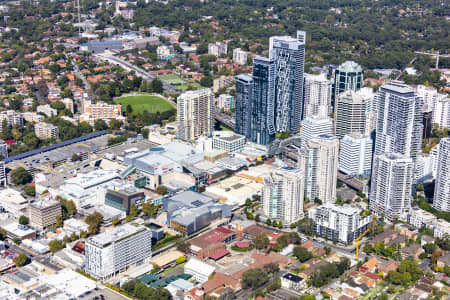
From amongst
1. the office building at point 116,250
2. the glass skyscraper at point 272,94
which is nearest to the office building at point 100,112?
the glass skyscraper at point 272,94

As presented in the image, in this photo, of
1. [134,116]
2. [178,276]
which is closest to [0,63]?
[134,116]

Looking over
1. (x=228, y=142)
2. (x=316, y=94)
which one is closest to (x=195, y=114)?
(x=228, y=142)

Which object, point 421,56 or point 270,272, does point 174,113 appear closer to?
point 270,272

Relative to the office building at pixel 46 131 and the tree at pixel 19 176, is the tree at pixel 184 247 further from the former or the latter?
the office building at pixel 46 131

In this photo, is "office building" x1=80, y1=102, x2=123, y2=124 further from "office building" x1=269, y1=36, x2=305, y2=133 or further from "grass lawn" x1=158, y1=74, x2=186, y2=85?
"office building" x1=269, y1=36, x2=305, y2=133

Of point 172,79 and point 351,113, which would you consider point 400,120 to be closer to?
point 351,113

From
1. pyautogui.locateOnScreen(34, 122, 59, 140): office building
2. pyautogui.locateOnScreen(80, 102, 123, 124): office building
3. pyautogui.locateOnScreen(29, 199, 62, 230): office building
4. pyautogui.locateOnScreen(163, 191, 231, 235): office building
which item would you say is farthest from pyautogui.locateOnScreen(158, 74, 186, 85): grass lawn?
pyautogui.locateOnScreen(29, 199, 62, 230): office building

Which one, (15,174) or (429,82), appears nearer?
(15,174)
